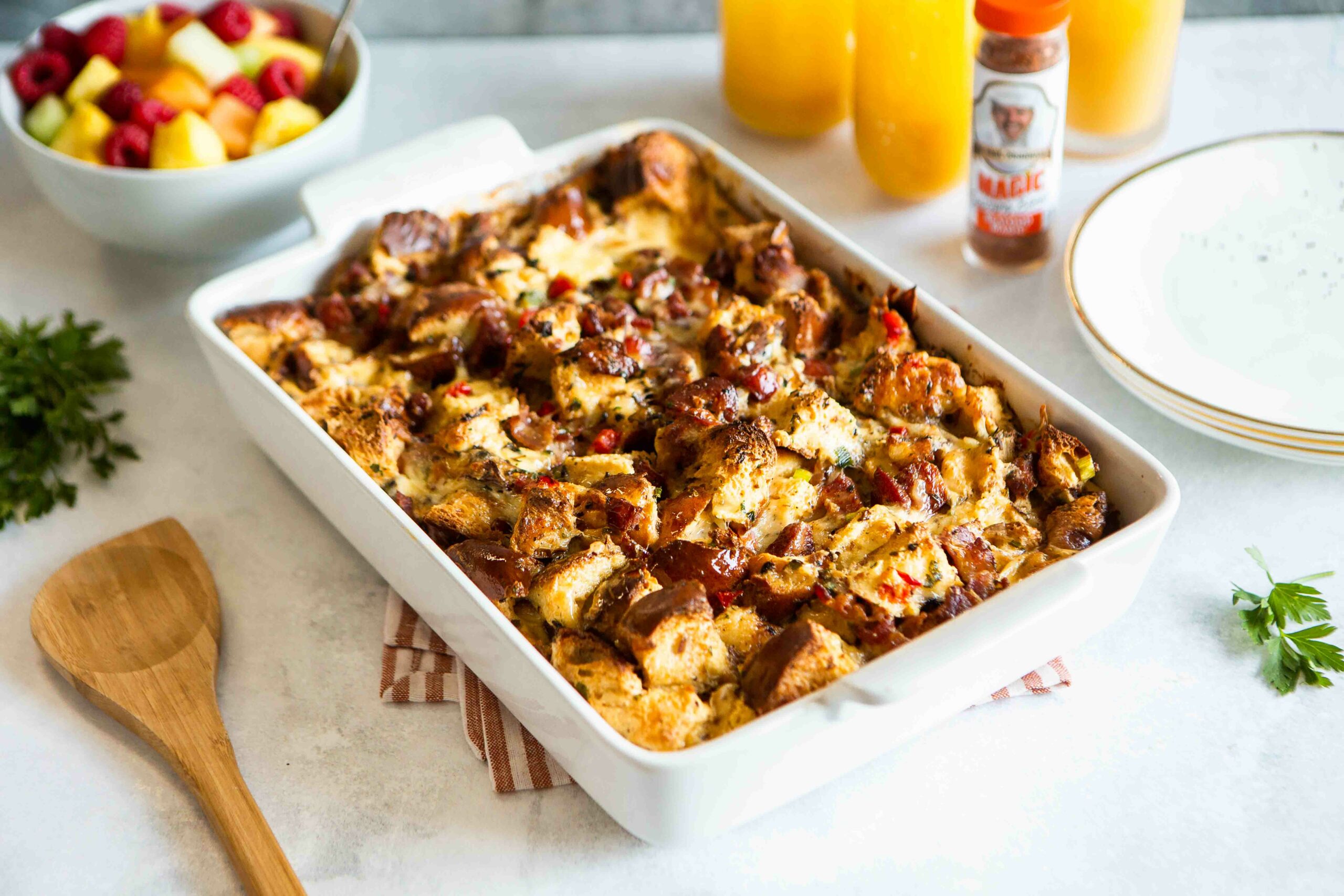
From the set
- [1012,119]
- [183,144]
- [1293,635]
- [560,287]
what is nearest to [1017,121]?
[1012,119]

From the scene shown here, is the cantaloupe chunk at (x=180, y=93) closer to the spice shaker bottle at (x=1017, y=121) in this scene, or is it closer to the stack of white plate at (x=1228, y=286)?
the spice shaker bottle at (x=1017, y=121)

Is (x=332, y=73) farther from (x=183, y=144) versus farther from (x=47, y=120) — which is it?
(x=47, y=120)

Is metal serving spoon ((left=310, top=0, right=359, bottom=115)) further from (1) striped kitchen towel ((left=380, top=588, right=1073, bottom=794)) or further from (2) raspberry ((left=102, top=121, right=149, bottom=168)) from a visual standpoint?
(1) striped kitchen towel ((left=380, top=588, right=1073, bottom=794))

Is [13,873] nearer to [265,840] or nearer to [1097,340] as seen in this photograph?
[265,840]

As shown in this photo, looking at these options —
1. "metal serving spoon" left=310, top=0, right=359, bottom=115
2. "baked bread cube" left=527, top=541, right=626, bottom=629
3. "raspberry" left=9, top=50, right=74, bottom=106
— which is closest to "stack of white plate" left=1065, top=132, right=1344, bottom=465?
"baked bread cube" left=527, top=541, right=626, bottom=629

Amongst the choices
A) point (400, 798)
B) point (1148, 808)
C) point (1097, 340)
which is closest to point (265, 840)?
point (400, 798)
